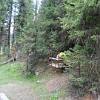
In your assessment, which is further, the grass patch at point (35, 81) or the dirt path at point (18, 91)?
the dirt path at point (18, 91)

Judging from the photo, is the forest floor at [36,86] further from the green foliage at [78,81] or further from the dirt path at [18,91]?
the green foliage at [78,81]

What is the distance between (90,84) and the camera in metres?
6.38

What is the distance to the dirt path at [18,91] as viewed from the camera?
323 inches

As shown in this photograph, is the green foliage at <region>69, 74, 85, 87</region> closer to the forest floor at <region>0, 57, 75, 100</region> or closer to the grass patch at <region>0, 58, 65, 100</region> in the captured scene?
→ the forest floor at <region>0, 57, 75, 100</region>

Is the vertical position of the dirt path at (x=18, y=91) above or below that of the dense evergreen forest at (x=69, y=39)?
below

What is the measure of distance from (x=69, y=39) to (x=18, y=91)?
121 inches

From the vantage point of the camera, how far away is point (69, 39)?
9.29 m

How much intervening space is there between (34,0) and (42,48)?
38.0 ft

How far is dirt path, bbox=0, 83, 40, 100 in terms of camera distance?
8211 millimetres

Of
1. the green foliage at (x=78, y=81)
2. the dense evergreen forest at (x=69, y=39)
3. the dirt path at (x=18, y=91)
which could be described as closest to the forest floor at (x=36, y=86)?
the dirt path at (x=18, y=91)

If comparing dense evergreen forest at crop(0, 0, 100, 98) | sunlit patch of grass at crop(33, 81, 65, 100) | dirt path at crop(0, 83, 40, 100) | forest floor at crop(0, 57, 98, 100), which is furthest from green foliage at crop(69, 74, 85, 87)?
dirt path at crop(0, 83, 40, 100)

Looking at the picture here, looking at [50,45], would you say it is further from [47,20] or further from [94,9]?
[94,9]

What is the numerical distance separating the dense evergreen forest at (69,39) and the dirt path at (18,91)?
169 centimetres

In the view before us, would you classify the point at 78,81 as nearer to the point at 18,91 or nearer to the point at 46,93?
the point at 46,93
